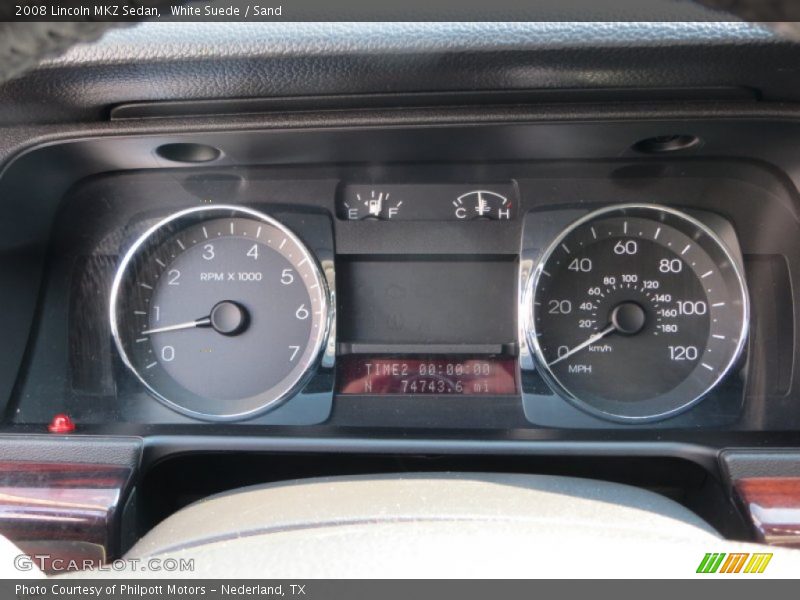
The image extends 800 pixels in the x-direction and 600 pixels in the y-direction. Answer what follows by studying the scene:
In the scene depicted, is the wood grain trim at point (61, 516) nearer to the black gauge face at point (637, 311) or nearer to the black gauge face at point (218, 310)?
the black gauge face at point (218, 310)

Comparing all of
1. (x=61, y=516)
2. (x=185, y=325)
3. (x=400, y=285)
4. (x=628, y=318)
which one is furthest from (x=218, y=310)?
(x=628, y=318)

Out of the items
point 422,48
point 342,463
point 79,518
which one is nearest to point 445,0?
point 422,48

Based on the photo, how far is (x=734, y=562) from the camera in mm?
1768

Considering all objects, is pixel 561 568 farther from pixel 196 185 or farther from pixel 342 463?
pixel 196 185

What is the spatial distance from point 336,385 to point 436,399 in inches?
12.2

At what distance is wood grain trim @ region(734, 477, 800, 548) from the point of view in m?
2.28

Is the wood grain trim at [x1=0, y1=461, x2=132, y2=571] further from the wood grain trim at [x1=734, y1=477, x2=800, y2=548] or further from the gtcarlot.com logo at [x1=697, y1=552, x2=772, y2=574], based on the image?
the wood grain trim at [x1=734, y1=477, x2=800, y2=548]

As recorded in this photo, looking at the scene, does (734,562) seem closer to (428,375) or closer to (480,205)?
(428,375)

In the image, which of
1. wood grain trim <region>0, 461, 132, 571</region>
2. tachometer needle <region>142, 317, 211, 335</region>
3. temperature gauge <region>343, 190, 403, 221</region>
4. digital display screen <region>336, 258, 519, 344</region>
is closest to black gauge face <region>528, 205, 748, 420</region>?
digital display screen <region>336, 258, 519, 344</region>

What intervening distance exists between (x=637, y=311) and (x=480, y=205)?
580 mm

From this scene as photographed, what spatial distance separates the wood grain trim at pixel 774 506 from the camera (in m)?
2.28

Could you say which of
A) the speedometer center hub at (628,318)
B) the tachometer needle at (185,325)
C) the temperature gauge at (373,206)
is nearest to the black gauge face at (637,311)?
the speedometer center hub at (628,318)

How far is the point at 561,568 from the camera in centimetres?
168

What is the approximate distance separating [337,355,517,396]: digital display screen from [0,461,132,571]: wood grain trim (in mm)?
798
